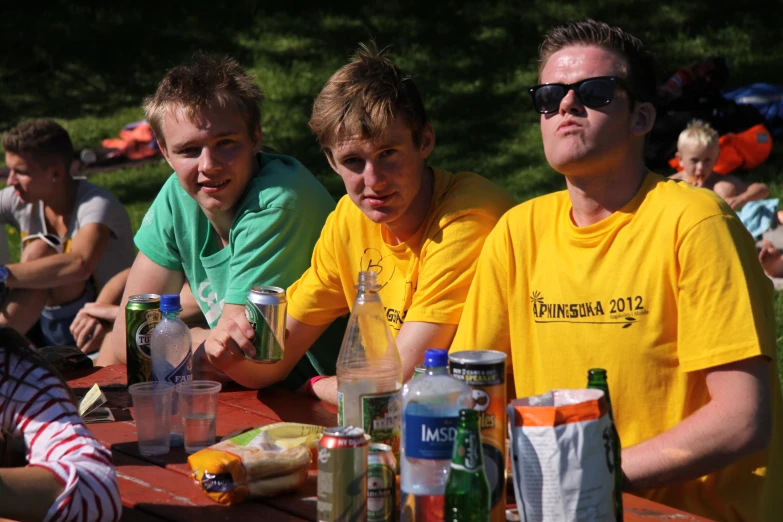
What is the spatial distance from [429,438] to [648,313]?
899mm

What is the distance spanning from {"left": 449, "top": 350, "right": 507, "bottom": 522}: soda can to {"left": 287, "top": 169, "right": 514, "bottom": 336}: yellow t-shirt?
1.03 metres

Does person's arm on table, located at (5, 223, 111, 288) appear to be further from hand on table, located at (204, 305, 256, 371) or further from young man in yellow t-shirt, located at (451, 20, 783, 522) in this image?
young man in yellow t-shirt, located at (451, 20, 783, 522)

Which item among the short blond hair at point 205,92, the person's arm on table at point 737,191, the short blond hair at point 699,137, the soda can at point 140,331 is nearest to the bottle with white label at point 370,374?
the soda can at point 140,331

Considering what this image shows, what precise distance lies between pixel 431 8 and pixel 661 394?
11.8 metres

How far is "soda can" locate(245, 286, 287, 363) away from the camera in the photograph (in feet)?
9.24

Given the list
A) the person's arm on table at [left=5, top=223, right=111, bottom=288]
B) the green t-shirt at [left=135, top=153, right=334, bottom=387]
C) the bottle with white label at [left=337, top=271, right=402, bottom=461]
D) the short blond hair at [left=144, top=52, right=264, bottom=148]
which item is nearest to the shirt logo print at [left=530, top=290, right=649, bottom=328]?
the bottle with white label at [left=337, top=271, right=402, bottom=461]

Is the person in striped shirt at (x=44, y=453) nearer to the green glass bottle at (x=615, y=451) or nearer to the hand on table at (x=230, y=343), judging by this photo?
the hand on table at (x=230, y=343)

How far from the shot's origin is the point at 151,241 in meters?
4.04

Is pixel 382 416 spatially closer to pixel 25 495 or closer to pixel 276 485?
pixel 276 485

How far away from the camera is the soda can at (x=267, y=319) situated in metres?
2.82

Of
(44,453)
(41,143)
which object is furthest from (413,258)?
(41,143)

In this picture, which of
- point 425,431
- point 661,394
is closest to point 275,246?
point 661,394

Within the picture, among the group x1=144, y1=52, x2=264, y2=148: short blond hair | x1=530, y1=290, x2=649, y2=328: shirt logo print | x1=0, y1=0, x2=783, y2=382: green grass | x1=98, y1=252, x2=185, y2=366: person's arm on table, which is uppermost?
x1=0, y1=0, x2=783, y2=382: green grass

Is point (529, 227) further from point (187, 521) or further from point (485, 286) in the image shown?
point (187, 521)
